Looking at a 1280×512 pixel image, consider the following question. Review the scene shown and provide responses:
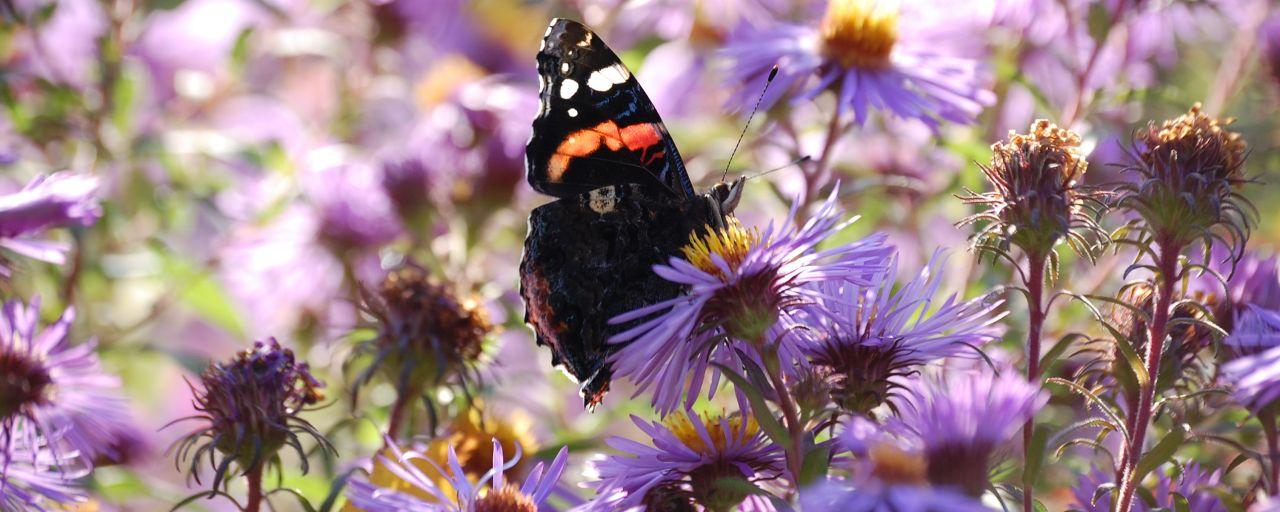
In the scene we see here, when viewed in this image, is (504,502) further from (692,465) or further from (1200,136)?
(1200,136)

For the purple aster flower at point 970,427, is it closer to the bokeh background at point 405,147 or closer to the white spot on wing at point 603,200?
the white spot on wing at point 603,200

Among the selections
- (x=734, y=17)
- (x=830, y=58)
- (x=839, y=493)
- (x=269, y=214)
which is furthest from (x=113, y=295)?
(x=839, y=493)

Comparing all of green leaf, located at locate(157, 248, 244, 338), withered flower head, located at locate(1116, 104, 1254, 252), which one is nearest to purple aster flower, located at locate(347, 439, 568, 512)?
withered flower head, located at locate(1116, 104, 1254, 252)

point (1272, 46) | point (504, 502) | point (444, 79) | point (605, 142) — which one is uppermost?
point (444, 79)

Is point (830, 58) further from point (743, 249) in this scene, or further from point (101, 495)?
point (101, 495)

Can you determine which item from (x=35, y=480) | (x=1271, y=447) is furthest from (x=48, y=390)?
(x=1271, y=447)

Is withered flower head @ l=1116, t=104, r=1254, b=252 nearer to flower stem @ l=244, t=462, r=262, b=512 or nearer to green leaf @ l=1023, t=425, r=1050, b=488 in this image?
green leaf @ l=1023, t=425, r=1050, b=488
